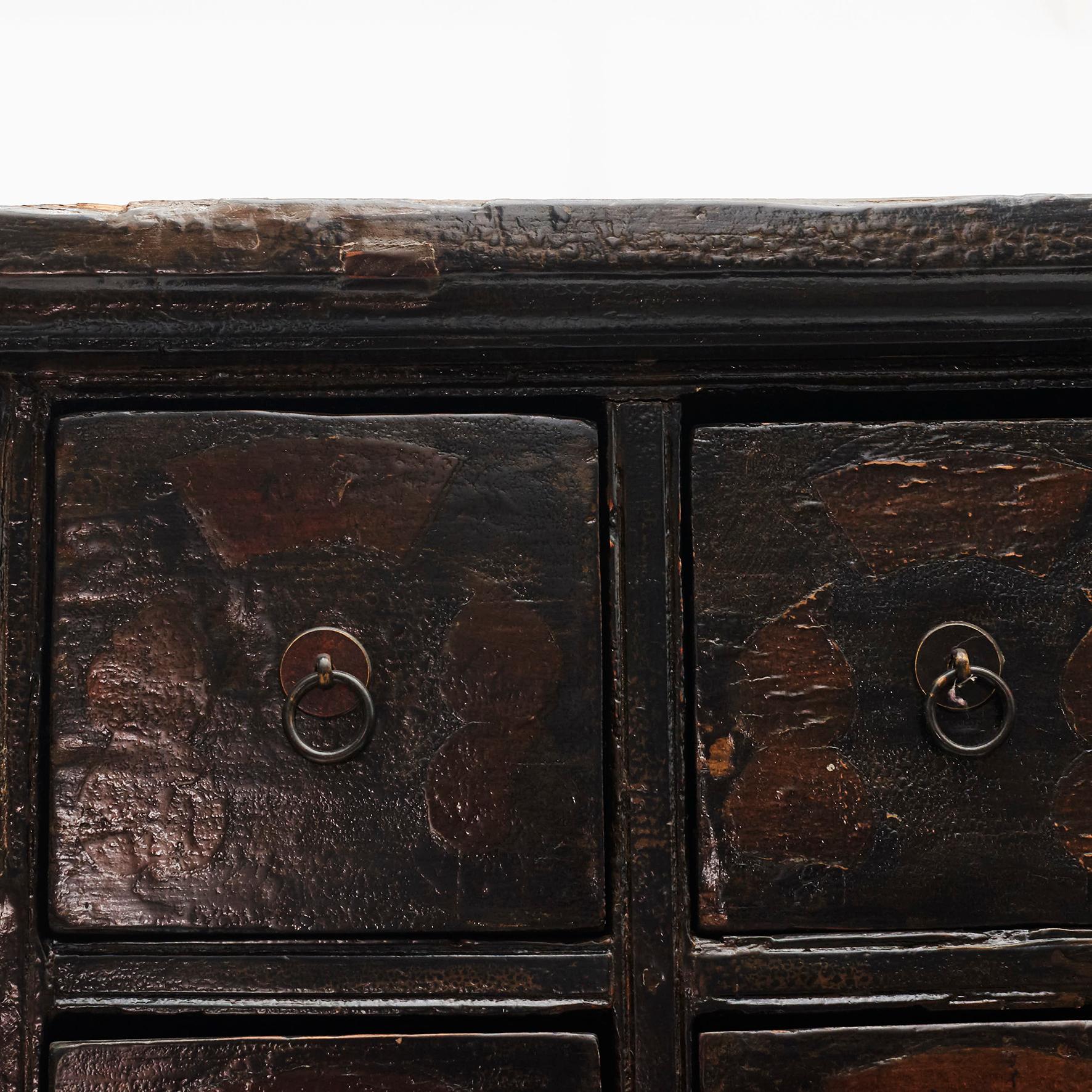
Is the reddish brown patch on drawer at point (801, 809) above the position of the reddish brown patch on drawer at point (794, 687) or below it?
below

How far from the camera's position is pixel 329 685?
0.58m

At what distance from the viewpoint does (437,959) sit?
60 centimetres

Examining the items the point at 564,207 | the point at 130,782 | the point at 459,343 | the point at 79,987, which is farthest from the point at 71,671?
the point at 564,207

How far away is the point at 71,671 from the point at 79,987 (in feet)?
0.65

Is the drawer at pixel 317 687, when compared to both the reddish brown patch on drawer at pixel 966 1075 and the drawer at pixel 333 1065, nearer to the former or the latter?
the drawer at pixel 333 1065

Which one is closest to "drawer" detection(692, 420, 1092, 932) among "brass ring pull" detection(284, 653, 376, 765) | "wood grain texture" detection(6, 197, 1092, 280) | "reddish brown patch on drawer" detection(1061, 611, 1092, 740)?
"reddish brown patch on drawer" detection(1061, 611, 1092, 740)

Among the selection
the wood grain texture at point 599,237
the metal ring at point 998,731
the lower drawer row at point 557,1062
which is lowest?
the lower drawer row at point 557,1062

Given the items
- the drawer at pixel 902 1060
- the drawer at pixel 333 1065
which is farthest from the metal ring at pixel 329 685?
the drawer at pixel 902 1060

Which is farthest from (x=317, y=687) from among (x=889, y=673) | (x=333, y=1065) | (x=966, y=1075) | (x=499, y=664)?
(x=966, y=1075)

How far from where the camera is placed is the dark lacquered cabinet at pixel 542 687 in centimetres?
58

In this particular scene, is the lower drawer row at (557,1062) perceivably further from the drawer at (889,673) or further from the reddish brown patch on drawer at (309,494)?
the reddish brown patch on drawer at (309,494)

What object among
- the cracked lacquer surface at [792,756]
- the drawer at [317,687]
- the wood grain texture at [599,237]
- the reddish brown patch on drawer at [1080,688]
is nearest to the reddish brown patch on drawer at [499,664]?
the drawer at [317,687]

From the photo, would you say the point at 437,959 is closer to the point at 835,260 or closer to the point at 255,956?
the point at 255,956

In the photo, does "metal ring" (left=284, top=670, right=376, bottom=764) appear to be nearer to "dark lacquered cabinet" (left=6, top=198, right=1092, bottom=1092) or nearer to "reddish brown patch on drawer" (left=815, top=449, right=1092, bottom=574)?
"dark lacquered cabinet" (left=6, top=198, right=1092, bottom=1092)
